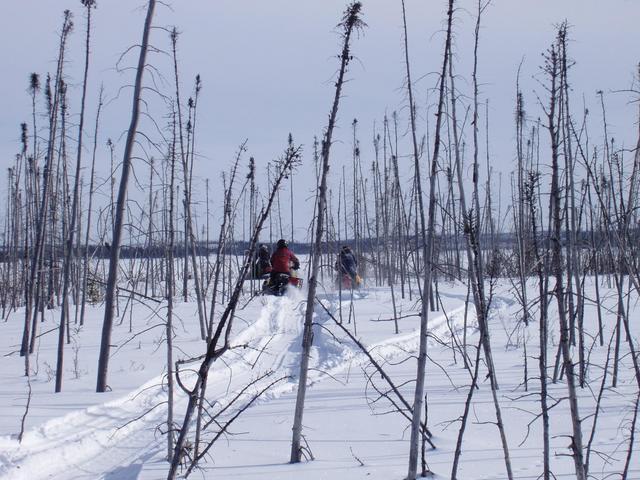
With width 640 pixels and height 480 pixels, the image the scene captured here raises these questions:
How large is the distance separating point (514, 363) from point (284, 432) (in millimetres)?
5373

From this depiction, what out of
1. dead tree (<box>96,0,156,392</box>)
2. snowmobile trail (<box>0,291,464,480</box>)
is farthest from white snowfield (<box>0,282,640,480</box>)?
dead tree (<box>96,0,156,392</box>)

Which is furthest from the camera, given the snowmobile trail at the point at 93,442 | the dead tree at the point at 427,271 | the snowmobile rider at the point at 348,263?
the snowmobile rider at the point at 348,263

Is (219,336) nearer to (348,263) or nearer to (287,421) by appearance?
(287,421)

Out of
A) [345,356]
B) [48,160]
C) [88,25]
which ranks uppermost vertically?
[88,25]

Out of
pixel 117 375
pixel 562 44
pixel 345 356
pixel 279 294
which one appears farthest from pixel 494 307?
pixel 562 44

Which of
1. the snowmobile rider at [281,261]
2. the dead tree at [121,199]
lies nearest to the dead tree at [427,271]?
the dead tree at [121,199]

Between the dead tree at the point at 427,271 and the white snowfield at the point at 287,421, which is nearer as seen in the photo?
the dead tree at the point at 427,271

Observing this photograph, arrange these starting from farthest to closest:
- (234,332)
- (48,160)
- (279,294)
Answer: (279,294) < (234,332) < (48,160)

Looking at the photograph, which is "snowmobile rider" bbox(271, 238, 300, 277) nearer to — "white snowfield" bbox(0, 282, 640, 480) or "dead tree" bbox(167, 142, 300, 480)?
"white snowfield" bbox(0, 282, 640, 480)

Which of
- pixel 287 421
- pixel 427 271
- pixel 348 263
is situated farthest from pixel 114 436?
pixel 348 263

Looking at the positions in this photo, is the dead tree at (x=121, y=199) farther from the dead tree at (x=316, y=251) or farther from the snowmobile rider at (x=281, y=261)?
the snowmobile rider at (x=281, y=261)

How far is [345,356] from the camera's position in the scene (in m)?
13.4

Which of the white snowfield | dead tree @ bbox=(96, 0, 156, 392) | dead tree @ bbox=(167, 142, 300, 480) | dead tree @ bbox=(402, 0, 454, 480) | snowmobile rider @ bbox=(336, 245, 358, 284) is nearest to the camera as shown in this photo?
dead tree @ bbox=(167, 142, 300, 480)

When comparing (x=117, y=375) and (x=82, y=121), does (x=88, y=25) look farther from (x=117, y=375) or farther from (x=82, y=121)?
(x=117, y=375)
